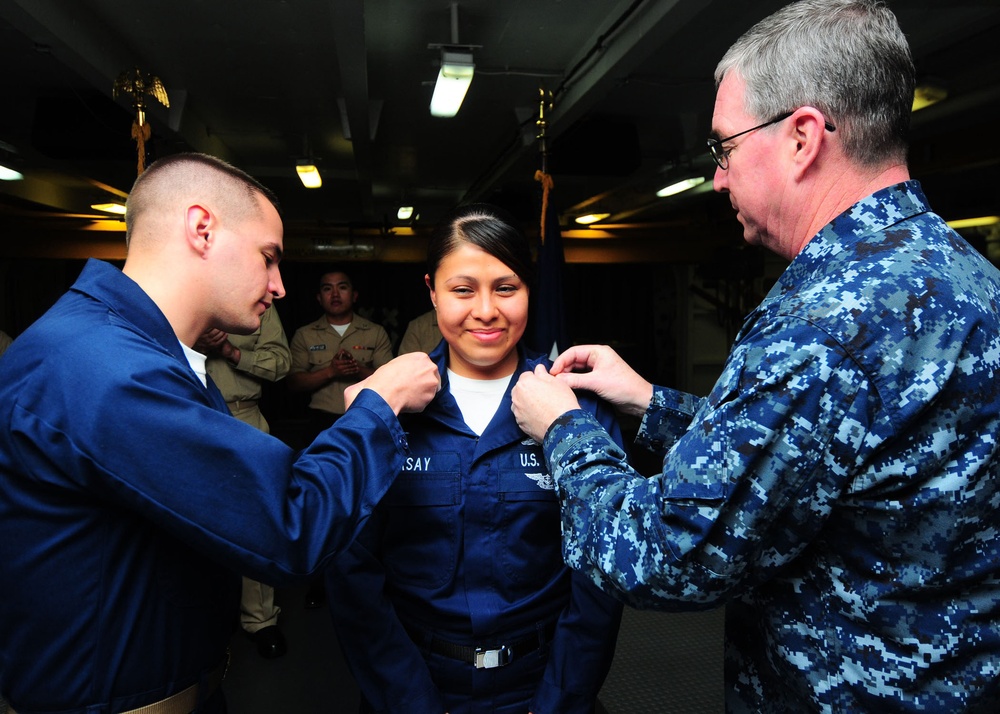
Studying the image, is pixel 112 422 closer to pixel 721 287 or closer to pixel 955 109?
pixel 955 109

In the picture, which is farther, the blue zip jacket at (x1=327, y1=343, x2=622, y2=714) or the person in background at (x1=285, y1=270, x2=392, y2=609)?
the person in background at (x1=285, y1=270, x2=392, y2=609)

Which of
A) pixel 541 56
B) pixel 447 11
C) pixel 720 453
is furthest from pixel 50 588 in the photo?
pixel 541 56

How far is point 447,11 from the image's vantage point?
13.6ft

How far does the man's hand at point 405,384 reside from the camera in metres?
1.38

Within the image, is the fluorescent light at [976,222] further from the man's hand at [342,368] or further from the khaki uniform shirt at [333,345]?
the man's hand at [342,368]

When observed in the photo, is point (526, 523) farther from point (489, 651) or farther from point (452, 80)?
point (452, 80)

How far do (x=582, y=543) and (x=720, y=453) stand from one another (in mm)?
275

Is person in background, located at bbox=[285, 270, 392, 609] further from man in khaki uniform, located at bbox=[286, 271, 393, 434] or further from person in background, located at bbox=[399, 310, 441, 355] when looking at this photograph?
person in background, located at bbox=[399, 310, 441, 355]

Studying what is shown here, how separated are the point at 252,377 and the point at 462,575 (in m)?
2.78

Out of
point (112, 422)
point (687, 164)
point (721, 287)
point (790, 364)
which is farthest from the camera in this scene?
point (721, 287)

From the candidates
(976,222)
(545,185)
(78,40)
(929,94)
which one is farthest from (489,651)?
(976,222)

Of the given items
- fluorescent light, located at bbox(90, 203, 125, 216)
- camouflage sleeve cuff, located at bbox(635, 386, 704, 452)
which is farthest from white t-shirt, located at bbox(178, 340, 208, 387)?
fluorescent light, located at bbox(90, 203, 125, 216)

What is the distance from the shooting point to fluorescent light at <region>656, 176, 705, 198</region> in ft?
26.0

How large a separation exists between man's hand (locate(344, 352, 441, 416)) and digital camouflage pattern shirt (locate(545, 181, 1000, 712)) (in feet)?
1.74
